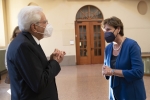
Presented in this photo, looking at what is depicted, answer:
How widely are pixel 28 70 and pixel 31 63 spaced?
0.16 ft

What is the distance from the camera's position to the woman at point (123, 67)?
5.11ft

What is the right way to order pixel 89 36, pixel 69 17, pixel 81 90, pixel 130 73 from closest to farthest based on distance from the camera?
pixel 130 73 → pixel 81 90 → pixel 69 17 → pixel 89 36

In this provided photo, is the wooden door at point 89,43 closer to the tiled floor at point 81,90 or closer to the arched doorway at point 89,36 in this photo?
the arched doorway at point 89,36

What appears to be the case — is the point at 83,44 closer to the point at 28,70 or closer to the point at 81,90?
the point at 81,90

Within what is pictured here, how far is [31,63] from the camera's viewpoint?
1.13 meters

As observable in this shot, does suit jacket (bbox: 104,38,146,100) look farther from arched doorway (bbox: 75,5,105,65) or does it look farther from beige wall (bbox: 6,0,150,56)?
arched doorway (bbox: 75,5,105,65)

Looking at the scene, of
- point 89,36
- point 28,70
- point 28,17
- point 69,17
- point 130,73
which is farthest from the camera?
point 89,36

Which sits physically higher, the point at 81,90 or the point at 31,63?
the point at 31,63

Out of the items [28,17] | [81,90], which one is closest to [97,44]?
[81,90]

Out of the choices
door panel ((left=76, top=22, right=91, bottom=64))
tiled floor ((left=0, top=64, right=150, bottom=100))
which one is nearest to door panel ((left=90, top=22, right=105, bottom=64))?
door panel ((left=76, top=22, right=91, bottom=64))

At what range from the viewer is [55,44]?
9.10m

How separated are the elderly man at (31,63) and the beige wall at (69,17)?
7.76 meters

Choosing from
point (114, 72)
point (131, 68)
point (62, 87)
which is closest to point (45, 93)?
point (114, 72)

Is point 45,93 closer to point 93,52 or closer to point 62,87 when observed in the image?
point 62,87
